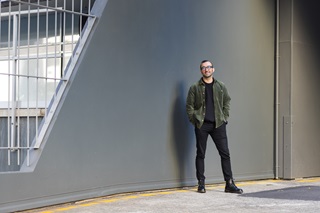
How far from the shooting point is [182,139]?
8688mm

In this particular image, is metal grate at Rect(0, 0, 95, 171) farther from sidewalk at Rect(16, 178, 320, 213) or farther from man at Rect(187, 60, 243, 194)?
man at Rect(187, 60, 243, 194)

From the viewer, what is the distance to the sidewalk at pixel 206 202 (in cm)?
670

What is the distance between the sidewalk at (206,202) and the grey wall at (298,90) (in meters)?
1.54

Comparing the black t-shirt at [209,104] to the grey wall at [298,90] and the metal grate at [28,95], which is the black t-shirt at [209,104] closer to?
the metal grate at [28,95]

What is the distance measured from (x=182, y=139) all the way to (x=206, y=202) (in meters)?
1.51

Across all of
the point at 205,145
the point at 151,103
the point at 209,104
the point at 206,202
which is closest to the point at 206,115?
the point at 209,104

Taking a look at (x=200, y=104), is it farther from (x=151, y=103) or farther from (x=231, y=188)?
(x=231, y=188)

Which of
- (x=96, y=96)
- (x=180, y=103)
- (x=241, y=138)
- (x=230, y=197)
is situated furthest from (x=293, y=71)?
(x=96, y=96)

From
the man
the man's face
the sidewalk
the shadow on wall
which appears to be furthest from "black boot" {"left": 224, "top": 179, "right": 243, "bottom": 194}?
the man's face

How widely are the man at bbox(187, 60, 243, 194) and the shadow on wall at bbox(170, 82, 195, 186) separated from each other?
1.08 feet

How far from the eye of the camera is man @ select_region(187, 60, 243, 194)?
8266mm

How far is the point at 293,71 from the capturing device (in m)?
10.3

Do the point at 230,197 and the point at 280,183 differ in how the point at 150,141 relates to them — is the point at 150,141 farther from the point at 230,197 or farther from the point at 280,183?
the point at 280,183

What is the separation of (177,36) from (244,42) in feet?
5.30
